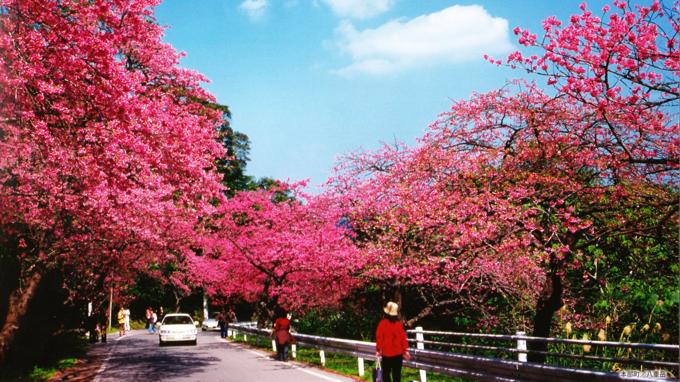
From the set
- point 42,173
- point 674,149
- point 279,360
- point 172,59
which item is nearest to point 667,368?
point 674,149

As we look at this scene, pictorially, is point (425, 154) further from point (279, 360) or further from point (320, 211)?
point (320, 211)

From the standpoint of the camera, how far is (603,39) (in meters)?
8.88

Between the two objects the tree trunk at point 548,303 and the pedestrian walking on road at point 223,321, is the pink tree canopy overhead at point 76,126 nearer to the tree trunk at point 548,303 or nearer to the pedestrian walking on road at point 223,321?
the tree trunk at point 548,303

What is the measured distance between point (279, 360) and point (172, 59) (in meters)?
10.6

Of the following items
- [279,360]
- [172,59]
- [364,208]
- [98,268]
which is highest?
[172,59]

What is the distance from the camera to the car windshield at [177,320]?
3203 centimetres

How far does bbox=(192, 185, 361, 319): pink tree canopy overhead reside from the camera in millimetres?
26266

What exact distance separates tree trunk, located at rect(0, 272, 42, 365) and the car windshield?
16.7 meters

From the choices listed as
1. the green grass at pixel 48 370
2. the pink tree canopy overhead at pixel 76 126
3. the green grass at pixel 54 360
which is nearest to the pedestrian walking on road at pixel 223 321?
the green grass at pixel 54 360

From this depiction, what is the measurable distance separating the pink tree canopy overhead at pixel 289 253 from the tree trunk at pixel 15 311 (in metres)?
10.1

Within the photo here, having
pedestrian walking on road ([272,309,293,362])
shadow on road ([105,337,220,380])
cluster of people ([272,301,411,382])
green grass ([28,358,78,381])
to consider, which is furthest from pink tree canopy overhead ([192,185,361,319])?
cluster of people ([272,301,411,382])

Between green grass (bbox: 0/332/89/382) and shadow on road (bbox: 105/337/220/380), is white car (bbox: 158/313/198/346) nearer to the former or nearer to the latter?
green grass (bbox: 0/332/89/382)

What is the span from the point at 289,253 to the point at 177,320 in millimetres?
9227

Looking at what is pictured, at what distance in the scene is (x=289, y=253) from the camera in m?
27.3
